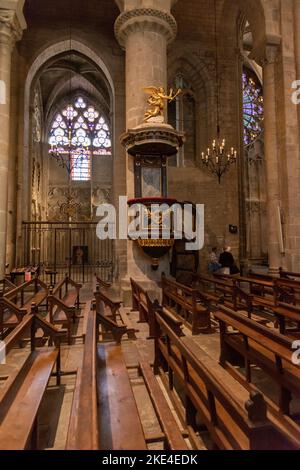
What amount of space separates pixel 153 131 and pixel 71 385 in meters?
5.85

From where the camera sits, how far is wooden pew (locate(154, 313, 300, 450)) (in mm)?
1557

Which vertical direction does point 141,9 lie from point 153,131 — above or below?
above

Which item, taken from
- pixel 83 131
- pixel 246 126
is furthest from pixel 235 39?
pixel 83 131

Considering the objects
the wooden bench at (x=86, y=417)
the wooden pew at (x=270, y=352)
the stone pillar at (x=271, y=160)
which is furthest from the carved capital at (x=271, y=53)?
the wooden bench at (x=86, y=417)

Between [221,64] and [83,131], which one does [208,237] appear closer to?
[221,64]

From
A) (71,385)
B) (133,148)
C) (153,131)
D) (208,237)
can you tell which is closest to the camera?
(71,385)

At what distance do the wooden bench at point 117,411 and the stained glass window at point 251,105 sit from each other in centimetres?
2066

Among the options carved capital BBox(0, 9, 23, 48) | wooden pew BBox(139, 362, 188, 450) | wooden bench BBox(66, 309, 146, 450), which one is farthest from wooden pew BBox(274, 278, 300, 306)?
carved capital BBox(0, 9, 23, 48)

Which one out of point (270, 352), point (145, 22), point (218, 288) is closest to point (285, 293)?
point (218, 288)

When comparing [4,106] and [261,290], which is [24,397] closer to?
[261,290]

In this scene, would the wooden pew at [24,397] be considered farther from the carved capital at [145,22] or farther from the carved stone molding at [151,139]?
the carved capital at [145,22]

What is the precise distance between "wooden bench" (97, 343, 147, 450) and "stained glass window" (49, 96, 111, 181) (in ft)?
70.1

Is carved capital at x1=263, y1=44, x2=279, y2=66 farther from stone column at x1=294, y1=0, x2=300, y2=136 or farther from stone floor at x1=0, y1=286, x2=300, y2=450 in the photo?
stone floor at x1=0, y1=286, x2=300, y2=450
